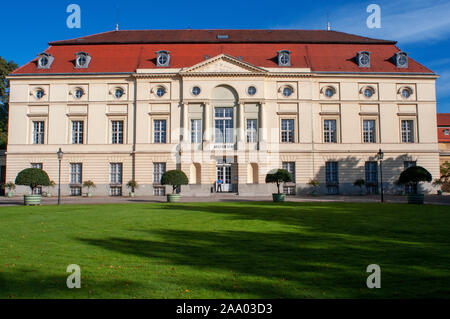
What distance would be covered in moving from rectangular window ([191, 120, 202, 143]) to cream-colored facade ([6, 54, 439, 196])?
0.51 ft

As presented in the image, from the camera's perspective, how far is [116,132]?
35812mm

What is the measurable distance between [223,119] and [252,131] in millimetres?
3481

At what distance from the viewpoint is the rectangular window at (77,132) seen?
35.7m

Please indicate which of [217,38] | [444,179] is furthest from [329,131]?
[217,38]

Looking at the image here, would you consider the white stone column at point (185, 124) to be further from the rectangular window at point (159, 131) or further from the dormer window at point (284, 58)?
the dormer window at point (284, 58)

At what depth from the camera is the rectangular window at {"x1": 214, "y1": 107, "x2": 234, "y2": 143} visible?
3512cm

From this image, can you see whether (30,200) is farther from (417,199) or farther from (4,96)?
(4,96)

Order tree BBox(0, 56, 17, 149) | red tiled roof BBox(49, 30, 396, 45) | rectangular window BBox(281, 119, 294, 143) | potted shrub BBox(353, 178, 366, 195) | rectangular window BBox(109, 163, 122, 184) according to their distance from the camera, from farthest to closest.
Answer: tree BBox(0, 56, 17, 149), red tiled roof BBox(49, 30, 396, 45), rectangular window BBox(281, 119, 294, 143), rectangular window BBox(109, 163, 122, 184), potted shrub BBox(353, 178, 366, 195)

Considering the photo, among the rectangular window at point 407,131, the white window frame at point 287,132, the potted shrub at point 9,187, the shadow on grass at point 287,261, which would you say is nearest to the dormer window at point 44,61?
the potted shrub at point 9,187

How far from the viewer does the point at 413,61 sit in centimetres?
3700

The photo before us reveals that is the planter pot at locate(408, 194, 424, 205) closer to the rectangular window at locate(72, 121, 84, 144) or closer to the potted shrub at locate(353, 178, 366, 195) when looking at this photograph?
the potted shrub at locate(353, 178, 366, 195)

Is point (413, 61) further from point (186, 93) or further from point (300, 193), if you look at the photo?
point (186, 93)

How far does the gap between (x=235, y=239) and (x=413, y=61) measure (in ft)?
124

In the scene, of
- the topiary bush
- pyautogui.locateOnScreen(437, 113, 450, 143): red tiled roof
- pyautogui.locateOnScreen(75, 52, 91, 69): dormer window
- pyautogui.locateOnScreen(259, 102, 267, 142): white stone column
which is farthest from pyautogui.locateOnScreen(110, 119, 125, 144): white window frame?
pyautogui.locateOnScreen(437, 113, 450, 143): red tiled roof
